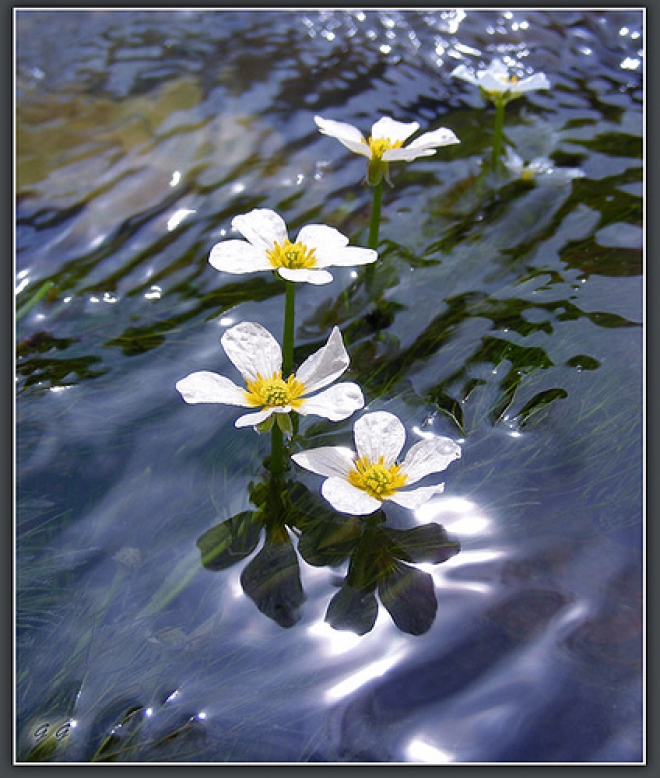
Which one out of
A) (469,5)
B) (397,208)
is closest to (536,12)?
(469,5)

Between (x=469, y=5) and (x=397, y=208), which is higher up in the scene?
(x=469, y=5)

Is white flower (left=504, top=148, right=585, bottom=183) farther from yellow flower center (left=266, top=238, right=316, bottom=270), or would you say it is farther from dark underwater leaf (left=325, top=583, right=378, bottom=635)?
dark underwater leaf (left=325, top=583, right=378, bottom=635)

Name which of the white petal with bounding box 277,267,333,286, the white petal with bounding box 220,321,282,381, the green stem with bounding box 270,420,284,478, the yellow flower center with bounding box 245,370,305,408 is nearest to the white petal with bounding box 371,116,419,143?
the white petal with bounding box 277,267,333,286

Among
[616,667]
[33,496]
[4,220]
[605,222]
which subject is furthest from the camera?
[605,222]

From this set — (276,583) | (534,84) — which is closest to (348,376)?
(276,583)

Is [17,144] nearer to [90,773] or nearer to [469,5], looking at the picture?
[469,5]

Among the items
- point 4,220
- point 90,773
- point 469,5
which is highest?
point 469,5

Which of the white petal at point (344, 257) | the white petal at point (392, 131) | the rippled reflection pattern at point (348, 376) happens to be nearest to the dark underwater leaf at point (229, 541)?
the rippled reflection pattern at point (348, 376)
